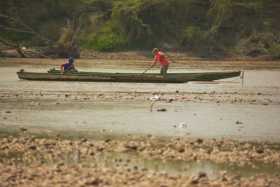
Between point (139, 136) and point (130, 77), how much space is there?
14.2 metres

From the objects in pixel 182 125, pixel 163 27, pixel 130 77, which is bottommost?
pixel 182 125

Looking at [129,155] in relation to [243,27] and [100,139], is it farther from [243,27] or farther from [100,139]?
[243,27]

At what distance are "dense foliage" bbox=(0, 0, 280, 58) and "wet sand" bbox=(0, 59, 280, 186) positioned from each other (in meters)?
25.2

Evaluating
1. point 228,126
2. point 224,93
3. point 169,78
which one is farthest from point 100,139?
point 169,78

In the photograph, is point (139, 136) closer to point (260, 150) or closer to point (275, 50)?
point (260, 150)

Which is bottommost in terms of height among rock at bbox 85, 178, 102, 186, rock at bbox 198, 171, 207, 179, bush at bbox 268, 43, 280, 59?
rock at bbox 85, 178, 102, 186

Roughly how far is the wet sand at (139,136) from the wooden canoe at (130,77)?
1.47 m

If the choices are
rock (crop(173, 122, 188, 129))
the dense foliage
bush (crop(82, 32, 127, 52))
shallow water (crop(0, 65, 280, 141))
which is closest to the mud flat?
shallow water (crop(0, 65, 280, 141))

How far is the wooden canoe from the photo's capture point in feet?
92.8

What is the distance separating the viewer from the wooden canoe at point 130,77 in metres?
28.3

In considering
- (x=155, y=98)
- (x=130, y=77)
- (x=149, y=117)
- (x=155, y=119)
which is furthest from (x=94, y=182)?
(x=130, y=77)

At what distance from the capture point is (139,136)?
14461 millimetres

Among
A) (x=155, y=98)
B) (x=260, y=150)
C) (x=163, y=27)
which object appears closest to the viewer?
(x=260, y=150)

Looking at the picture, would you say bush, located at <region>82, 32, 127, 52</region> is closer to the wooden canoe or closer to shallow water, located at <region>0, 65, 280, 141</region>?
the wooden canoe
